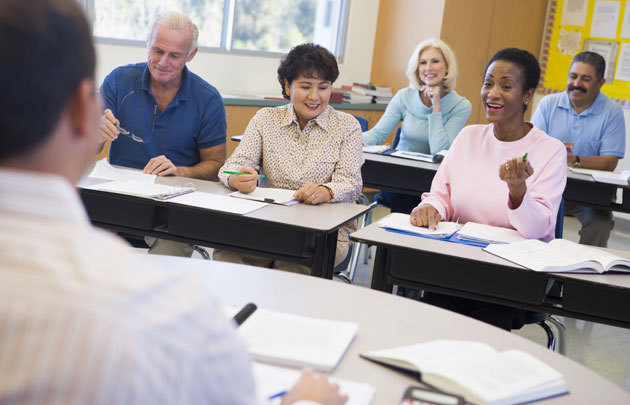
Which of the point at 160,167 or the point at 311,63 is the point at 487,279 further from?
the point at 160,167

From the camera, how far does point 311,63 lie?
9.36 ft

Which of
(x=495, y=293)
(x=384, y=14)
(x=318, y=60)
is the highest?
(x=384, y=14)

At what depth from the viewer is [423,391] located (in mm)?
1089

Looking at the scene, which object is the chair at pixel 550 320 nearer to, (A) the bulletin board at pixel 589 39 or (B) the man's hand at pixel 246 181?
(B) the man's hand at pixel 246 181

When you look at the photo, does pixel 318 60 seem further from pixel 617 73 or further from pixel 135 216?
pixel 617 73

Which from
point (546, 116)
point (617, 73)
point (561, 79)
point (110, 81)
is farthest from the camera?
point (561, 79)

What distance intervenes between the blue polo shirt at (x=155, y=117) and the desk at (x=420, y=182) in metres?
1.01

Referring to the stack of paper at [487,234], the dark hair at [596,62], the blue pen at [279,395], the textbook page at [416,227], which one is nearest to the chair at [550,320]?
the stack of paper at [487,234]

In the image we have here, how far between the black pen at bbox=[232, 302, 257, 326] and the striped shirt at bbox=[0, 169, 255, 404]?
2.23ft

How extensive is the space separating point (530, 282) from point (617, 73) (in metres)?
4.91

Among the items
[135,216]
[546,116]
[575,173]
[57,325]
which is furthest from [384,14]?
[57,325]

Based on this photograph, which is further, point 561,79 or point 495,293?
point 561,79

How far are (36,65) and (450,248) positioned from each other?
170cm

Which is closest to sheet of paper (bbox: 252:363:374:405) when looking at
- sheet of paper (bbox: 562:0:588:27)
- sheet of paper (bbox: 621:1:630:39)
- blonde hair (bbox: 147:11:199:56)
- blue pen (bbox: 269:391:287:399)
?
blue pen (bbox: 269:391:287:399)
